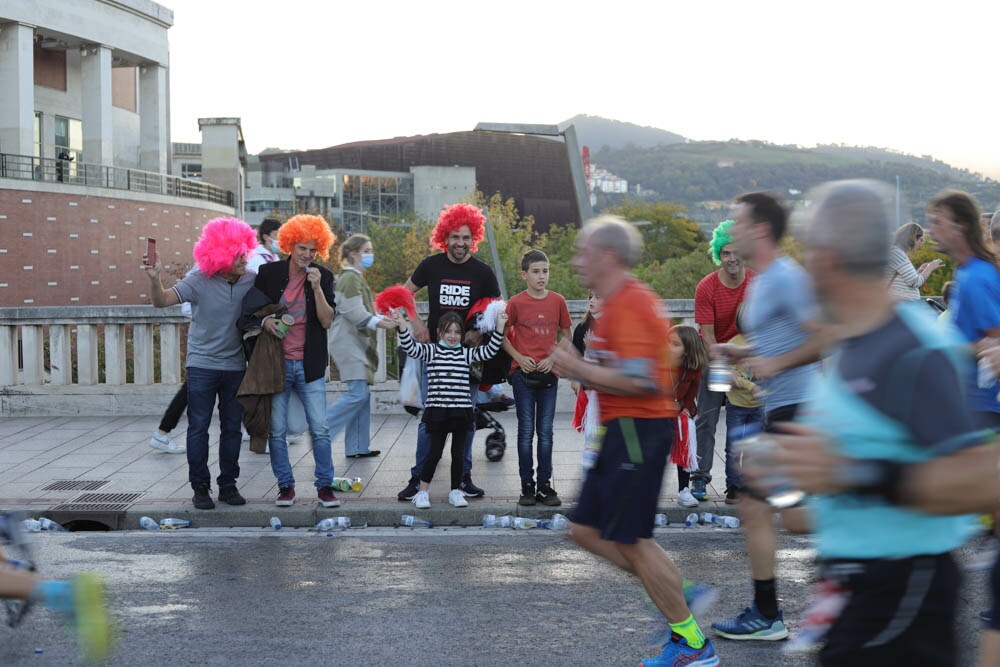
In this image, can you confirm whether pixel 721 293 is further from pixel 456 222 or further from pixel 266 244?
pixel 266 244

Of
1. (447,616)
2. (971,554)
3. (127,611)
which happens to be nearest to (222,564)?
(127,611)

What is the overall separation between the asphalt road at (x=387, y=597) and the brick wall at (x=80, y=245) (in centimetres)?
3347

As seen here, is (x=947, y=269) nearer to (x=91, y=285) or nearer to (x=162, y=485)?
(x=91, y=285)

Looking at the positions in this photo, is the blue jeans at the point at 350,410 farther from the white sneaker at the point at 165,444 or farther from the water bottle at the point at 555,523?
the water bottle at the point at 555,523

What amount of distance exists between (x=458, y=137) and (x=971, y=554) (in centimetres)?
9747

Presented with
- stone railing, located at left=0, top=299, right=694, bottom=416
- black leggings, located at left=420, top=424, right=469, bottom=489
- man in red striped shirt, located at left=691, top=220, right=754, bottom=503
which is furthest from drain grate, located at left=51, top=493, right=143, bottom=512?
man in red striped shirt, located at left=691, top=220, right=754, bottom=503

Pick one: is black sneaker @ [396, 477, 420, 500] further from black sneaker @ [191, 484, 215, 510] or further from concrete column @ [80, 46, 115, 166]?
concrete column @ [80, 46, 115, 166]

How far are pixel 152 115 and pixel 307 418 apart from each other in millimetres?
42910

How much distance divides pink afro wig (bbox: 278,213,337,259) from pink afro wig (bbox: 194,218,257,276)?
0.30 metres

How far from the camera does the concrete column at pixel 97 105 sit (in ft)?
138

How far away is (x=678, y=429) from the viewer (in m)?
7.78

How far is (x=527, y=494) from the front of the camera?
7.98 meters

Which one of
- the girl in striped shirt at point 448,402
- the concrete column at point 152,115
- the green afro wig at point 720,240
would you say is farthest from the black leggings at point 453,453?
the concrete column at point 152,115

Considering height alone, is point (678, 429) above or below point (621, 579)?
above
